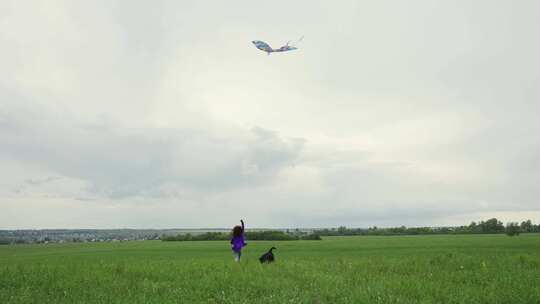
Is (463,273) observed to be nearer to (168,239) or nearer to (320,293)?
(320,293)

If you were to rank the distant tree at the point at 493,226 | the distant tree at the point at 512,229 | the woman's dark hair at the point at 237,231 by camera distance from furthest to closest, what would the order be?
the distant tree at the point at 493,226, the distant tree at the point at 512,229, the woman's dark hair at the point at 237,231

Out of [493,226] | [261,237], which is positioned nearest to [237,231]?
[261,237]

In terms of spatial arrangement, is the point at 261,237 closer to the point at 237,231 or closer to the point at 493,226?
the point at 493,226

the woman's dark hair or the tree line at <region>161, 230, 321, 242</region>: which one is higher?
the woman's dark hair

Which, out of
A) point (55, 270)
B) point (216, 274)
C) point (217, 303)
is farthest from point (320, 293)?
point (55, 270)

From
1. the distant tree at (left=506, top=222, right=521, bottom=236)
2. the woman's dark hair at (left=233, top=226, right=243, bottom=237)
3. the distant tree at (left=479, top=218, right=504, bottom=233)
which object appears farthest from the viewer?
the distant tree at (left=479, top=218, right=504, bottom=233)

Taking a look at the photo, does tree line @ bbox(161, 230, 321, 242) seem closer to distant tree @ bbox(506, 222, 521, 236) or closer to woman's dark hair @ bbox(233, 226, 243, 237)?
distant tree @ bbox(506, 222, 521, 236)

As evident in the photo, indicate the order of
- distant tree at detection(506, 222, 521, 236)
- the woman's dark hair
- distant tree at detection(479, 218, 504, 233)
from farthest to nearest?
distant tree at detection(479, 218, 504, 233)
distant tree at detection(506, 222, 521, 236)
the woman's dark hair

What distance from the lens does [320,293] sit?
13.8 meters

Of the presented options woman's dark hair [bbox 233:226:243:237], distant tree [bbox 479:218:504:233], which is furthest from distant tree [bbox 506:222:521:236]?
woman's dark hair [bbox 233:226:243:237]

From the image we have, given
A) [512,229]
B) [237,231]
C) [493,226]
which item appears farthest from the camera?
[493,226]

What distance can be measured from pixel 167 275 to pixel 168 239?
121191 millimetres

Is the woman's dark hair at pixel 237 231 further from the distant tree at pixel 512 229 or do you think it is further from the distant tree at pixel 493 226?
the distant tree at pixel 493 226

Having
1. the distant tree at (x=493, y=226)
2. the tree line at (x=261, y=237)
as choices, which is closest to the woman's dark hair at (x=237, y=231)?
the tree line at (x=261, y=237)
